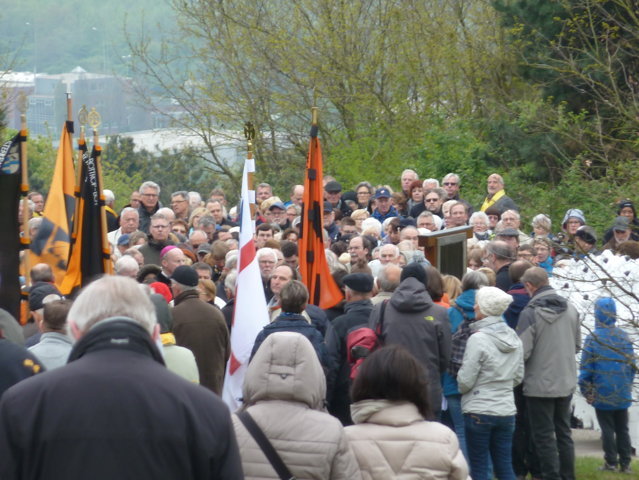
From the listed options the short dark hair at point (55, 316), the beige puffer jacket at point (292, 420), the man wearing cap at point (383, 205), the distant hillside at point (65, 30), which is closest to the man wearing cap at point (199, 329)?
the short dark hair at point (55, 316)

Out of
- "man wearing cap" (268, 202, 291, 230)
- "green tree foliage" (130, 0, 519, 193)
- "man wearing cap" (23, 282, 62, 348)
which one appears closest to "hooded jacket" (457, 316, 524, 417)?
"man wearing cap" (23, 282, 62, 348)

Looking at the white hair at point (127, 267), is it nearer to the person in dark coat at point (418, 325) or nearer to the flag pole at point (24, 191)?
the flag pole at point (24, 191)

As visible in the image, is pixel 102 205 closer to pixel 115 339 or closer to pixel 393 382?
pixel 393 382

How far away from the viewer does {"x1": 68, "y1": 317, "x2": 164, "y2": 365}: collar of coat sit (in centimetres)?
334

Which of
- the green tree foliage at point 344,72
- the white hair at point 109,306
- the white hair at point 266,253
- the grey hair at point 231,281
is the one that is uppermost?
the green tree foliage at point 344,72

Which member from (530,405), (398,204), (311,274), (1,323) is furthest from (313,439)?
(398,204)

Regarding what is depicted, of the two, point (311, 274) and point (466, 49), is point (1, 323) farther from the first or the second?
point (466, 49)

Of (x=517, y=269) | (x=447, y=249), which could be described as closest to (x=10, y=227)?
(x=447, y=249)

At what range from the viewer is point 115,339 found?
3.34 metres

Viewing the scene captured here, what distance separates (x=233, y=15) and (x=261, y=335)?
2044 cm

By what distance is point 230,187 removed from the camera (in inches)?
1236

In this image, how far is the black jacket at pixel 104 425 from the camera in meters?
3.22

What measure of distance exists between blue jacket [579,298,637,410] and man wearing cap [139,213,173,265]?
4608 millimetres

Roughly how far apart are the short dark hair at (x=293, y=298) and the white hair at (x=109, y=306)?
4307 millimetres
